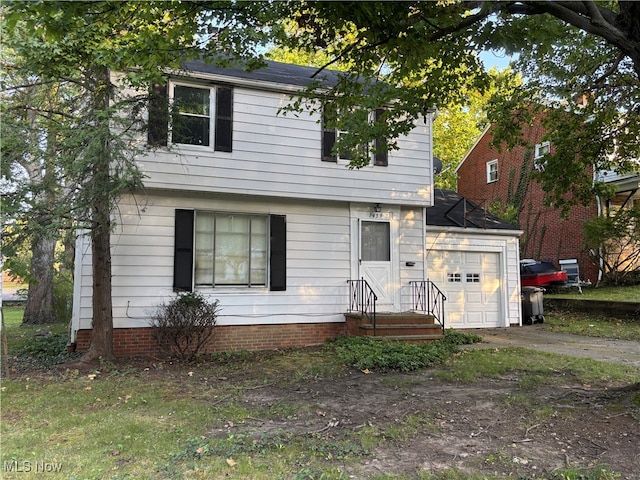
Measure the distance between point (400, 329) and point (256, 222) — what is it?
3708 millimetres

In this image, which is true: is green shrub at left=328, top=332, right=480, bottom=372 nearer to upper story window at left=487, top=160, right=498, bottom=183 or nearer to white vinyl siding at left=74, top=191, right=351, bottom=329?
white vinyl siding at left=74, top=191, right=351, bottom=329

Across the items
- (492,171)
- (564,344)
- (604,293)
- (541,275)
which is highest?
(492,171)

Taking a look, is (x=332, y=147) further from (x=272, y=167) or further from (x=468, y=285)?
(x=468, y=285)

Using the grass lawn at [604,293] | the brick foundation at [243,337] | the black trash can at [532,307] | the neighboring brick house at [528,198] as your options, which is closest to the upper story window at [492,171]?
the neighboring brick house at [528,198]

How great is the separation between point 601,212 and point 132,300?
15.9 meters

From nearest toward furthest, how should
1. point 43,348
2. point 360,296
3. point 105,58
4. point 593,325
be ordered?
point 105,58, point 43,348, point 360,296, point 593,325

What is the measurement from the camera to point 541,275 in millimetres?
15883

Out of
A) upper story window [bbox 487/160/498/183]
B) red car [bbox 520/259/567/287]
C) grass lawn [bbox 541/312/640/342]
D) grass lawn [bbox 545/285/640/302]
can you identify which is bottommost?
grass lawn [bbox 541/312/640/342]

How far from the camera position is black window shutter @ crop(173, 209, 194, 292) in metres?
8.74

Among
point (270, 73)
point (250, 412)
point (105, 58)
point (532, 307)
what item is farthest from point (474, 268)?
point (105, 58)

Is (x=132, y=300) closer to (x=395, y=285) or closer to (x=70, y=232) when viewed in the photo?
(x=70, y=232)

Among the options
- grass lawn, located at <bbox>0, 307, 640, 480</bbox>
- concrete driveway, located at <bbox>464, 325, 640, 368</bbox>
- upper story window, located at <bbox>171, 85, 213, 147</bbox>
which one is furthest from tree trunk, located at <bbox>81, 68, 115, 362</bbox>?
concrete driveway, located at <bbox>464, 325, 640, 368</bbox>

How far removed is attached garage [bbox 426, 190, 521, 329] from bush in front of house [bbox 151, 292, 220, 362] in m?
5.96

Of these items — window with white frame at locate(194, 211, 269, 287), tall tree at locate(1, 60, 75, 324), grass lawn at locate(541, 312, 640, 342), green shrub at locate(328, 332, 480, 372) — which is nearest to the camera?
tall tree at locate(1, 60, 75, 324)
